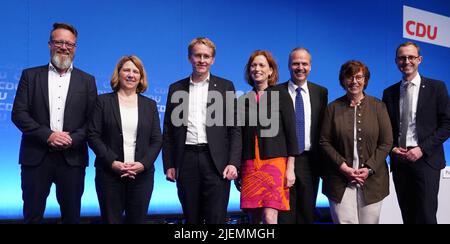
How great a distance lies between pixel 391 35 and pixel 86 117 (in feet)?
16.6

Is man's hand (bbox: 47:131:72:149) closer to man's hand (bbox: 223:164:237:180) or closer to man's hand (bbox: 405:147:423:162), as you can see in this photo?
man's hand (bbox: 223:164:237:180)

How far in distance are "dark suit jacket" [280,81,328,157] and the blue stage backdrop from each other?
2.27 metres

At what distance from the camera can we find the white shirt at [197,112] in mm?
3279

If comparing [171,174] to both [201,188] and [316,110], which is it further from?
[316,110]

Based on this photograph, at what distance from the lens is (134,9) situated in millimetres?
5336

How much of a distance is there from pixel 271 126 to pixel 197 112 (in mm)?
499

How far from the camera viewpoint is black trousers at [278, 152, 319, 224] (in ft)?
11.3

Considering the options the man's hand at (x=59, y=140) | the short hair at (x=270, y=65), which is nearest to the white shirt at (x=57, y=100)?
the man's hand at (x=59, y=140)

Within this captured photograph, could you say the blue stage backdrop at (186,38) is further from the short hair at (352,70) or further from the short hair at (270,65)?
the short hair at (352,70)

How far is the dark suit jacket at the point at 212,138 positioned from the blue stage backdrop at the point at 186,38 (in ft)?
6.40

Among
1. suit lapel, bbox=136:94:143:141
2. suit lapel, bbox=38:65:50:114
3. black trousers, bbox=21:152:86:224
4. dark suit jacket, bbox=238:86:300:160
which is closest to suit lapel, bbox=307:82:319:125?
dark suit jacket, bbox=238:86:300:160

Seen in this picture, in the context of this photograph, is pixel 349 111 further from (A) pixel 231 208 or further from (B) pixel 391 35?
(B) pixel 391 35
